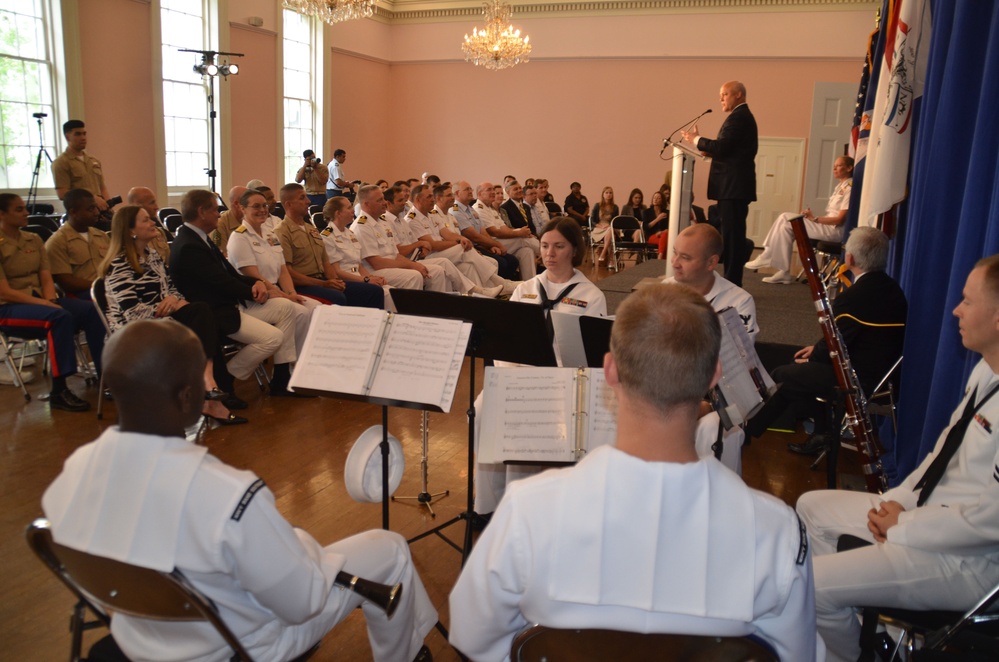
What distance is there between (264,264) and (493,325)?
10.6ft

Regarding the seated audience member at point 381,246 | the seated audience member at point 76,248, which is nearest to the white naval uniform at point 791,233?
the seated audience member at point 381,246

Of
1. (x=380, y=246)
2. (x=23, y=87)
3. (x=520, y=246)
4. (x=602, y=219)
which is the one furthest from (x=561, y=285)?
(x=602, y=219)

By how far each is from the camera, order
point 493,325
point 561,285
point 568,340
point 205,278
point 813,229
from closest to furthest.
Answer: point 493,325 → point 568,340 → point 561,285 → point 205,278 → point 813,229

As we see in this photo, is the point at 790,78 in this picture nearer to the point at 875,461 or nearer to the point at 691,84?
the point at 691,84

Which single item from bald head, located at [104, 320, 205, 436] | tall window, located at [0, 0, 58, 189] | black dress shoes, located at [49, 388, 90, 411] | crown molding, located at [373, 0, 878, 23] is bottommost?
black dress shoes, located at [49, 388, 90, 411]

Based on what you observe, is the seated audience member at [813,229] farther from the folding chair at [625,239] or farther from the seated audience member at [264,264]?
the seated audience member at [264,264]

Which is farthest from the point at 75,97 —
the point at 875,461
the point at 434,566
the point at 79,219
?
the point at 875,461

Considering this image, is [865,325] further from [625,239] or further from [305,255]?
[625,239]

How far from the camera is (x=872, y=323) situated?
3.75 meters

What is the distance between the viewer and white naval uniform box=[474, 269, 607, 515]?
3242mm

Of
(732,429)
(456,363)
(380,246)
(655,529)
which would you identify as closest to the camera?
(655,529)

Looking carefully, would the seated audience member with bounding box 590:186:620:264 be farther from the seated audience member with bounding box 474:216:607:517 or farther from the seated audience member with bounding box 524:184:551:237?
the seated audience member with bounding box 474:216:607:517

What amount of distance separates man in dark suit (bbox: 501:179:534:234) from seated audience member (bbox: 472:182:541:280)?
295 millimetres

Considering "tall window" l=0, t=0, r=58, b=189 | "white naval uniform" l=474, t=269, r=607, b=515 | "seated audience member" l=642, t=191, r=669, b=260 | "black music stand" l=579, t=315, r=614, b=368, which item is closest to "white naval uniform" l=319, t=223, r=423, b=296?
"white naval uniform" l=474, t=269, r=607, b=515
